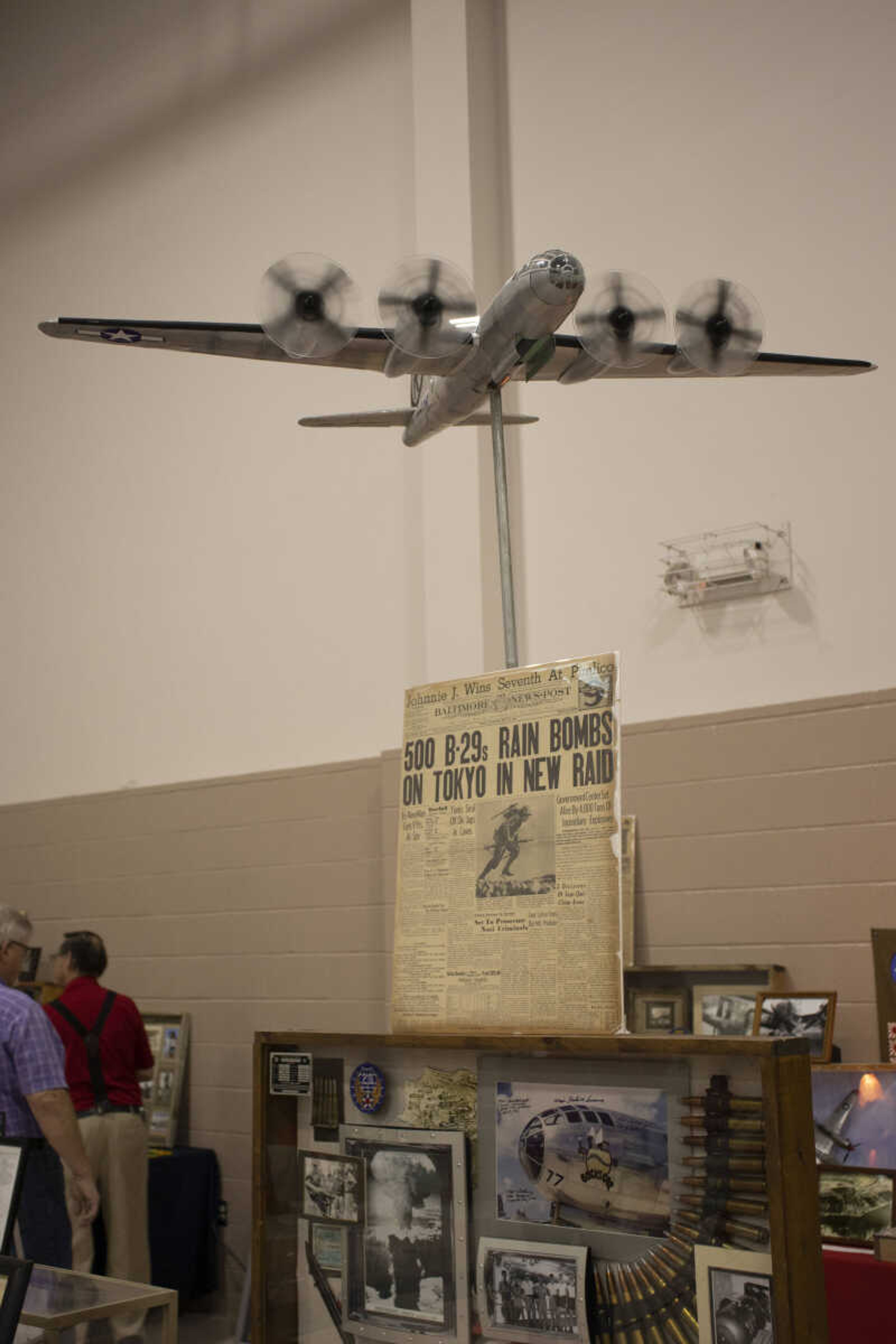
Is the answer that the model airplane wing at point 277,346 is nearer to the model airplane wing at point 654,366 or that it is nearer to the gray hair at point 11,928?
the model airplane wing at point 654,366

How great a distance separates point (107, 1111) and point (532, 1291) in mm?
3494

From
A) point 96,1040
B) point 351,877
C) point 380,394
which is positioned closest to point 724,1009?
point 351,877

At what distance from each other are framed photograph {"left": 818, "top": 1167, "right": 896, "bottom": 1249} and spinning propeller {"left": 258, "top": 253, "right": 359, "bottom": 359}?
2100 millimetres

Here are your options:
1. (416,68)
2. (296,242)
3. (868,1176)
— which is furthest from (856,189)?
(868,1176)

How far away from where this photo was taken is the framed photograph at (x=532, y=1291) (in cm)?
191

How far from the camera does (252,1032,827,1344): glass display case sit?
1.78 m

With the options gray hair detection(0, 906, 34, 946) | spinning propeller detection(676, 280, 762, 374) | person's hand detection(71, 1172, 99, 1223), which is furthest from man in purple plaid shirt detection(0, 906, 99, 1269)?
spinning propeller detection(676, 280, 762, 374)

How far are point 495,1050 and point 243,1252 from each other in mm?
4351

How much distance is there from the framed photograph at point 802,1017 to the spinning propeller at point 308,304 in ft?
8.11

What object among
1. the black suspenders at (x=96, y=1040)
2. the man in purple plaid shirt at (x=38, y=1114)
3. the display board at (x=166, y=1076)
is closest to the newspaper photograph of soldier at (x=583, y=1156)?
the man in purple plaid shirt at (x=38, y=1114)

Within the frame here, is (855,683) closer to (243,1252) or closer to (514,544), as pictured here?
(514,544)

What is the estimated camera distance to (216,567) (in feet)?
21.4

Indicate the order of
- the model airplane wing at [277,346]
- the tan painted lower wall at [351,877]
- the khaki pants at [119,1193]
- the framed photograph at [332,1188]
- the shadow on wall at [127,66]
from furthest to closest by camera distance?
the shadow on wall at [127,66] < the khaki pants at [119,1193] < the tan painted lower wall at [351,877] < the model airplane wing at [277,346] < the framed photograph at [332,1188]

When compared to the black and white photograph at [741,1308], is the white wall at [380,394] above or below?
above
